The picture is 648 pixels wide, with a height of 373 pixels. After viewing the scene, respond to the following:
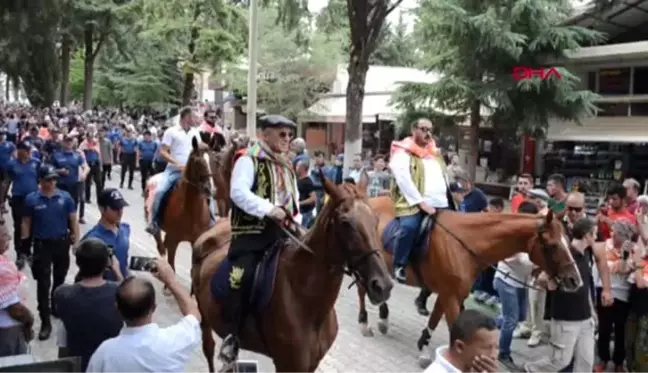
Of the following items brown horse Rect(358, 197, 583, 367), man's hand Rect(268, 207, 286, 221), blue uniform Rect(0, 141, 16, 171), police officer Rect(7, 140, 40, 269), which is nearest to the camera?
man's hand Rect(268, 207, 286, 221)

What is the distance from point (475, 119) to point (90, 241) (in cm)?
2039

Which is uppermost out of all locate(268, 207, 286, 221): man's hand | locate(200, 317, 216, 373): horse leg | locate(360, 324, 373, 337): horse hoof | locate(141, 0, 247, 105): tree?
locate(141, 0, 247, 105): tree

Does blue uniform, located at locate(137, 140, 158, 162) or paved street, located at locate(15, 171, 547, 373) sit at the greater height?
blue uniform, located at locate(137, 140, 158, 162)

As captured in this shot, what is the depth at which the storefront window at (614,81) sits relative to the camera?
78.3 feet

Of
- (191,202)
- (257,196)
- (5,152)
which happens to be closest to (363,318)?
(191,202)

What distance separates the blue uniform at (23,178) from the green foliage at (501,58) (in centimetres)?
1222

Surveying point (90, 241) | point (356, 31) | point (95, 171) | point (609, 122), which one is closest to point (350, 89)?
point (356, 31)

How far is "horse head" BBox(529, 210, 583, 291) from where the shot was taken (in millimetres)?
6949

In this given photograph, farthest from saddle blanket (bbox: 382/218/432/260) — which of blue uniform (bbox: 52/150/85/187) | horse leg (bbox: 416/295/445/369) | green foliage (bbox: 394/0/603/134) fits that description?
green foliage (bbox: 394/0/603/134)

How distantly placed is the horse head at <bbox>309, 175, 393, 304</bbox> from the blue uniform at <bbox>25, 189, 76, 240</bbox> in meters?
4.46

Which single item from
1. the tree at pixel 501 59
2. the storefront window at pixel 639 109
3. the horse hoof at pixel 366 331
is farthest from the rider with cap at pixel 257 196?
the storefront window at pixel 639 109

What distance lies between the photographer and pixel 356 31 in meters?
18.1

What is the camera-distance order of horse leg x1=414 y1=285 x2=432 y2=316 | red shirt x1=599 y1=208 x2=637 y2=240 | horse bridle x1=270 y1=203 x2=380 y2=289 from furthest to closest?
horse leg x1=414 y1=285 x2=432 y2=316
red shirt x1=599 y1=208 x2=637 y2=240
horse bridle x1=270 y1=203 x2=380 y2=289

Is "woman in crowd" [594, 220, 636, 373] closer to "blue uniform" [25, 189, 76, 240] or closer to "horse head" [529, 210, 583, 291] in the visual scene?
"horse head" [529, 210, 583, 291]
